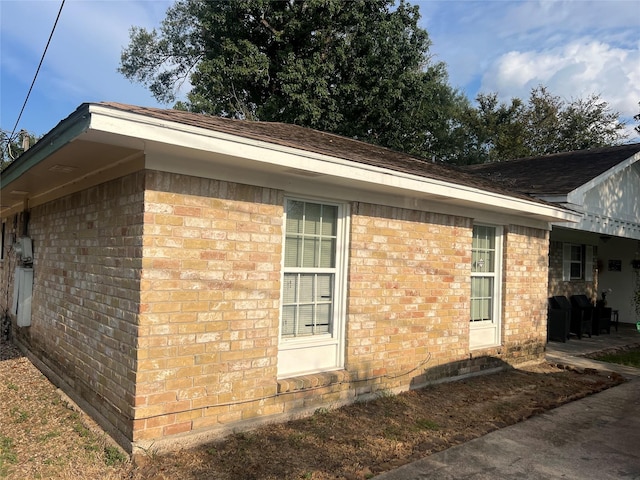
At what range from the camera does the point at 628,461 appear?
174 inches

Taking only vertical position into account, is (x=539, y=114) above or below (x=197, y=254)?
above

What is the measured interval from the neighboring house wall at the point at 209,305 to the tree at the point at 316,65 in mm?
12420

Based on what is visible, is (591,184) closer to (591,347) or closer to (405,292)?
(591,347)

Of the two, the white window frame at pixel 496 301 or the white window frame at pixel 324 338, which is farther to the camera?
the white window frame at pixel 496 301

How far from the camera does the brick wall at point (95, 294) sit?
4.23 m

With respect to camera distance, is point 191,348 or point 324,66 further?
point 324,66

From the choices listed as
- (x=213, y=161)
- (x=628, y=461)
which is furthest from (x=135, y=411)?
(x=628, y=461)

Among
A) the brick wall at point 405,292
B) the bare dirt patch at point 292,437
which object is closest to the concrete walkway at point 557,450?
the bare dirt patch at point 292,437

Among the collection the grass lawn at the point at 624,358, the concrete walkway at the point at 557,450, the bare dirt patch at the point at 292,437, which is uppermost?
the bare dirt patch at the point at 292,437

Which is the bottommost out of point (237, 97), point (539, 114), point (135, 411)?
point (135, 411)

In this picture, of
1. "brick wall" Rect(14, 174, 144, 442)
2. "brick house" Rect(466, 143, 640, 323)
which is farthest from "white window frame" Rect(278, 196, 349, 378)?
"brick house" Rect(466, 143, 640, 323)

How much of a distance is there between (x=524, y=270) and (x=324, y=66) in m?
12.4

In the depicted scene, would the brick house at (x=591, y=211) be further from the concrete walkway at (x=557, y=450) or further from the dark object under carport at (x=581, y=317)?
the concrete walkway at (x=557, y=450)

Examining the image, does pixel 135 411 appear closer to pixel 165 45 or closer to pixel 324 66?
pixel 324 66
